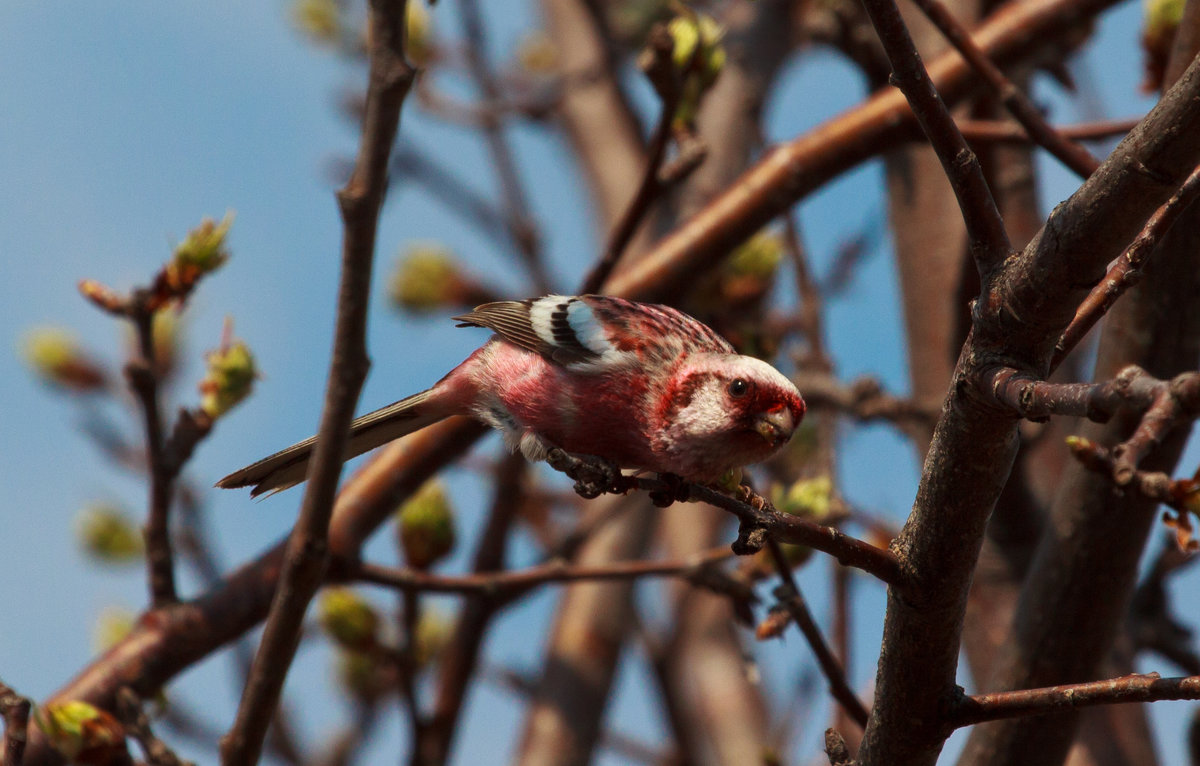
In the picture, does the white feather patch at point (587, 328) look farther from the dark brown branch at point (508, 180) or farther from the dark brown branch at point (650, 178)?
the dark brown branch at point (508, 180)

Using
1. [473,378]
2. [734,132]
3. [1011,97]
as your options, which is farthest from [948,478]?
[734,132]

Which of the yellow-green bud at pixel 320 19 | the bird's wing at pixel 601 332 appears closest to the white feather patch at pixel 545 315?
the bird's wing at pixel 601 332

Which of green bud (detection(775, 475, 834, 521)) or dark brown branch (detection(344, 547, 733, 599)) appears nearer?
green bud (detection(775, 475, 834, 521))

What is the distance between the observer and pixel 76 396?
7.06 m

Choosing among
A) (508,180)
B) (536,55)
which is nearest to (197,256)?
(508,180)

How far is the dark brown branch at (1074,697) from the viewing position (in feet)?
7.13

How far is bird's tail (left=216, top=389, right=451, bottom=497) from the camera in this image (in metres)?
3.95

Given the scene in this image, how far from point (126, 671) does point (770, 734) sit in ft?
14.1

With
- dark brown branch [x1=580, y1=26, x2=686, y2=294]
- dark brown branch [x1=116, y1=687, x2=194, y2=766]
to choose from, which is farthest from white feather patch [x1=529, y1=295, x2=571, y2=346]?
dark brown branch [x1=116, y1=687, x2=194, y2=766]

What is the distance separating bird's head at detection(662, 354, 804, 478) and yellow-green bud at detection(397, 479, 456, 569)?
1461 mm

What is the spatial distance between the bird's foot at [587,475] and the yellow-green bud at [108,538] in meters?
4.32

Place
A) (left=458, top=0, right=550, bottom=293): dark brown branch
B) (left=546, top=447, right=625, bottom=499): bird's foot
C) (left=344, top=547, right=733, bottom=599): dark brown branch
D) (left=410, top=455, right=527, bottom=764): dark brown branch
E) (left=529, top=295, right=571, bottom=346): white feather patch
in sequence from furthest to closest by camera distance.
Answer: (left=458, top=0, right=550, bottom=293): dark brown branch < (left=410, top=455, right=527, bottom=764): dark brown branch < (left=344, top=547, right=733, bottom=599): dark brown branch < (left=529, top=295, right=571, bottom=346): white feather patch < (left=546, top=447, right=625, bottom=499): bird's foot

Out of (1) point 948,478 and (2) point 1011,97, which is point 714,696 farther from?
(1) point 948,478

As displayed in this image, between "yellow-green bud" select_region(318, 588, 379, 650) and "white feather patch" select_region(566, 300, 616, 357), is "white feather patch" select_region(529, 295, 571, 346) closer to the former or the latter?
"white feather patch" select_region(566, 300, 616, 357)
